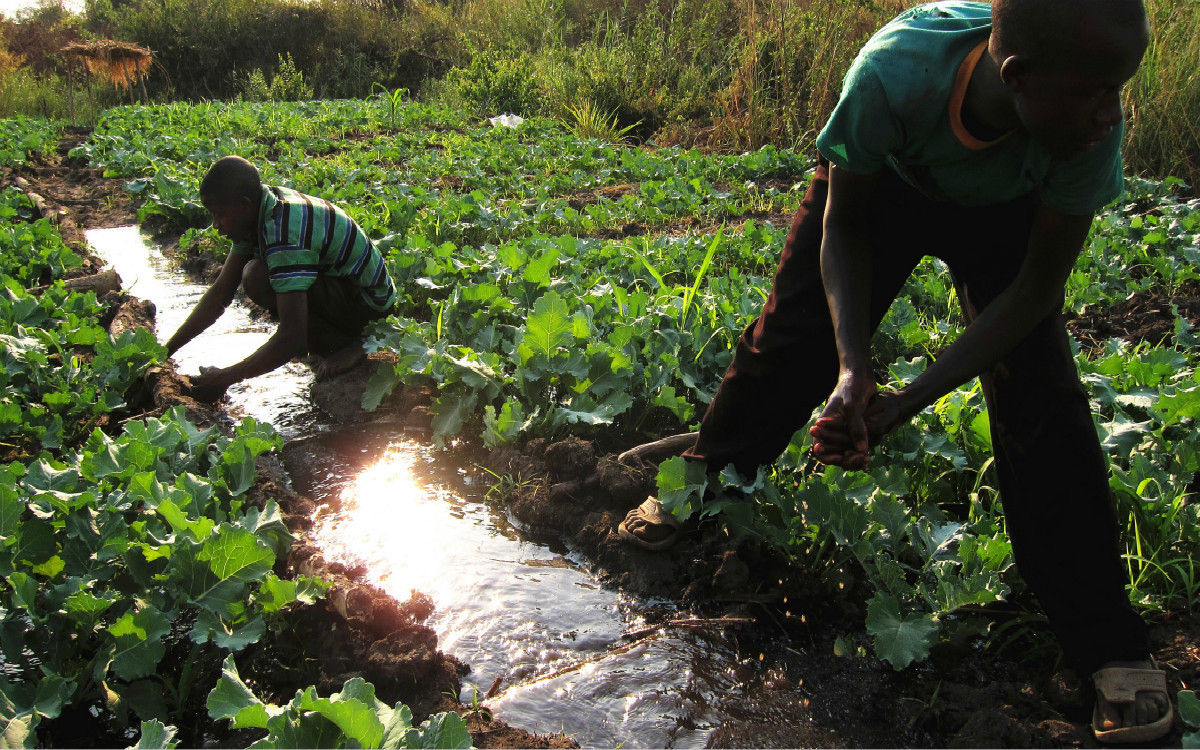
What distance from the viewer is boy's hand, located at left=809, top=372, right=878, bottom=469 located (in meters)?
1.76

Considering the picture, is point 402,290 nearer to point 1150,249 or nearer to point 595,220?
point 595,220

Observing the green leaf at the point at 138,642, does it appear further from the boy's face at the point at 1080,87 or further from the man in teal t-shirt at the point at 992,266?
the boy's face at the point at 1080,87

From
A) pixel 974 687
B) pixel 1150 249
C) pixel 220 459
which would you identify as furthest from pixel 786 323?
pixel 1150 249

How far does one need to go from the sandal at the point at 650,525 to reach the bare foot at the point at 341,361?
2.03 meters

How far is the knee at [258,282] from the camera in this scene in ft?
13.2

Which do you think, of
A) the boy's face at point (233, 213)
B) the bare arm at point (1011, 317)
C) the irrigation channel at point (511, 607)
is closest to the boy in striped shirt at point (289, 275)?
the boy's face at point (233, 213)

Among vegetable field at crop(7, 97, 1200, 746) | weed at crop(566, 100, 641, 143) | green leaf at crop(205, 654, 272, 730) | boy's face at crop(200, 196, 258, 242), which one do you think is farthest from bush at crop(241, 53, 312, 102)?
green leaf at crop(205, 654, 272, 730)

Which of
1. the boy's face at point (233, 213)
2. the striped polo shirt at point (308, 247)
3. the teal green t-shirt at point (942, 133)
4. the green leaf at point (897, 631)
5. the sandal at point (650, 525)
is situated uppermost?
the teal green t-shirt at point (942, 133)

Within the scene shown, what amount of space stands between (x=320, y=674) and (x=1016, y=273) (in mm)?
1956

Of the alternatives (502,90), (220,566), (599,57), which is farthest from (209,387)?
(502,90)

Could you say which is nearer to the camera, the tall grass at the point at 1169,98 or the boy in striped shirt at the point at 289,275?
the boy in striped shirt at the point at 289,275

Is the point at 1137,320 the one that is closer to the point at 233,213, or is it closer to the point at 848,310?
the point at 848,310

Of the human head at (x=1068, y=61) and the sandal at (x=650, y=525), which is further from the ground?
the human head at (x=1068, y=61)

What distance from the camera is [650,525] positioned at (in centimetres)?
263
